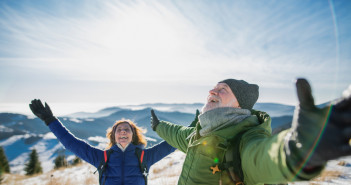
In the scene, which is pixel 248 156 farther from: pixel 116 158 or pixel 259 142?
pixel 116 158

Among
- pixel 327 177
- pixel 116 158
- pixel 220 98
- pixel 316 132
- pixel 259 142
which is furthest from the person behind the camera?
pixel 327 177

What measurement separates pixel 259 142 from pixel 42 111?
4.16 m

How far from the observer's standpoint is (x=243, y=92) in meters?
2.26

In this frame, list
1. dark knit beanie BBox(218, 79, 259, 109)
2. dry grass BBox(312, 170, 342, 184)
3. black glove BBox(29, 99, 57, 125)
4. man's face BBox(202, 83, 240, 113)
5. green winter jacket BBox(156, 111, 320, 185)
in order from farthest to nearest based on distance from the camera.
→ 1. dry grass BBox(312, 170, 342, 184)
2. black glove BBox(29, 99, 57, 125)
3. dark knit beanie BBox(218, 79, 259, 109)
4. man's face BBox(202, 83, 240, 113)
5. green winter jacket BBox(156, 111, 320, 185)

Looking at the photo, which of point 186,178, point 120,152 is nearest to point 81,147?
point 120,152

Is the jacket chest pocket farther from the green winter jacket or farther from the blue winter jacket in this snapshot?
the blue winter jacket

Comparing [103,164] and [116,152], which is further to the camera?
[116,152]

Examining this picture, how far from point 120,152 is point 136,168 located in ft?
1.42

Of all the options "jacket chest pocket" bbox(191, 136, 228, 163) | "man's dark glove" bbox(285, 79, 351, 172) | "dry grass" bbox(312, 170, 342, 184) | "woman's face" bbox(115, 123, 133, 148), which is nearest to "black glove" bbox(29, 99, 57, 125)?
"woman's face" bbox(115, 123, 133, 148)

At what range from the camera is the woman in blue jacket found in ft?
9.88

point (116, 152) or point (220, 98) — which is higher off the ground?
point (220, 98)

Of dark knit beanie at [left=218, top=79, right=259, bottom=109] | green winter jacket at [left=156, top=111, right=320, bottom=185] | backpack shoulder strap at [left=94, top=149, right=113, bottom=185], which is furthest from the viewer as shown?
backpack shoulder strap at [left=94, top=149, right=113, bottom=185]

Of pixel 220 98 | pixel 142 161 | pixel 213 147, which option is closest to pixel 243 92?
pixel 220 98

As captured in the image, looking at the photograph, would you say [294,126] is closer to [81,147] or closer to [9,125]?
[81,147]
